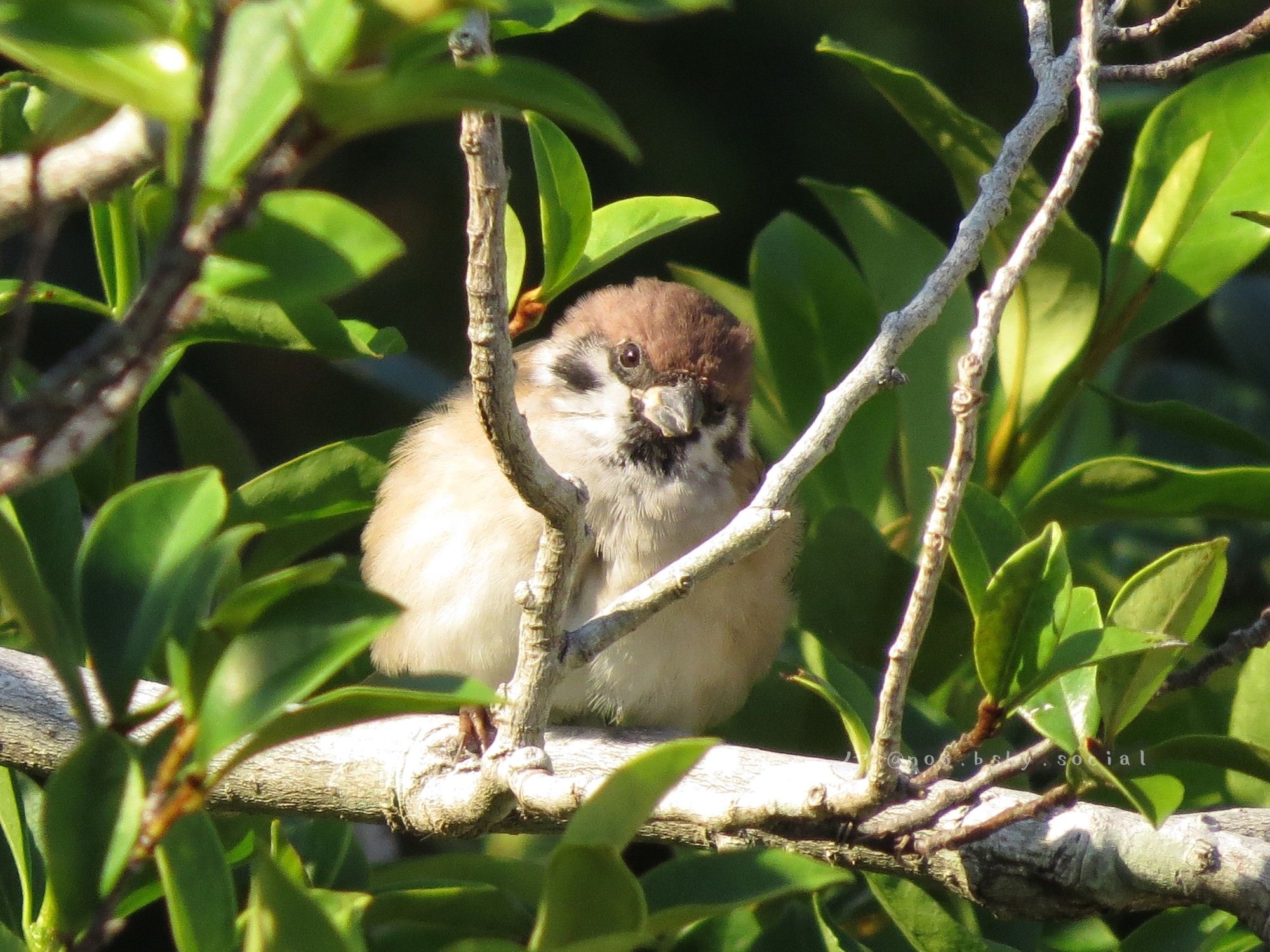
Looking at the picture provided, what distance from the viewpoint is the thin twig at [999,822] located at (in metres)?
1.52

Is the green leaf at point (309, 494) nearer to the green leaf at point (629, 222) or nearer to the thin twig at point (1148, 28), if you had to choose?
the green leaf at point (629, 222)

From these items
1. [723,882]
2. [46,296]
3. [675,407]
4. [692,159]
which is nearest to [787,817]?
[723,882]

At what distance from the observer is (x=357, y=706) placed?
4.10ft

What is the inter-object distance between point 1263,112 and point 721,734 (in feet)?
4.47

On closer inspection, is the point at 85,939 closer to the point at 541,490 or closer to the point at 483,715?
the point at 541,490

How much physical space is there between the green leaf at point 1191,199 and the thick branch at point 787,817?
3.29ft

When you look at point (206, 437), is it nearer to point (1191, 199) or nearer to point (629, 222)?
point (629, 222)

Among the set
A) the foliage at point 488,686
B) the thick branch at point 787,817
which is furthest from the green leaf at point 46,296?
the thick branch at point 787,817

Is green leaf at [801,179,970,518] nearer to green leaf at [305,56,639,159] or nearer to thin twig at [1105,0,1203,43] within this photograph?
thin twig at [1105,0,1203,43]

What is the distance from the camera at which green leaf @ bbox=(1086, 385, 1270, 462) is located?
2357 millimetres

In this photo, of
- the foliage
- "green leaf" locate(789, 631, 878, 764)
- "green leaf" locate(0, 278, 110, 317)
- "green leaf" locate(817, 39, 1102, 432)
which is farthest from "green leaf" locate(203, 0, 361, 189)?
"green leaf" locate(817, 39, 1102, 432)

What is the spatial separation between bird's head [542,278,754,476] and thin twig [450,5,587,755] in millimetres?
1167

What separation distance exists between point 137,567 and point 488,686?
43cm

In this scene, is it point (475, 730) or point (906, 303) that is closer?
point (475, 730)
